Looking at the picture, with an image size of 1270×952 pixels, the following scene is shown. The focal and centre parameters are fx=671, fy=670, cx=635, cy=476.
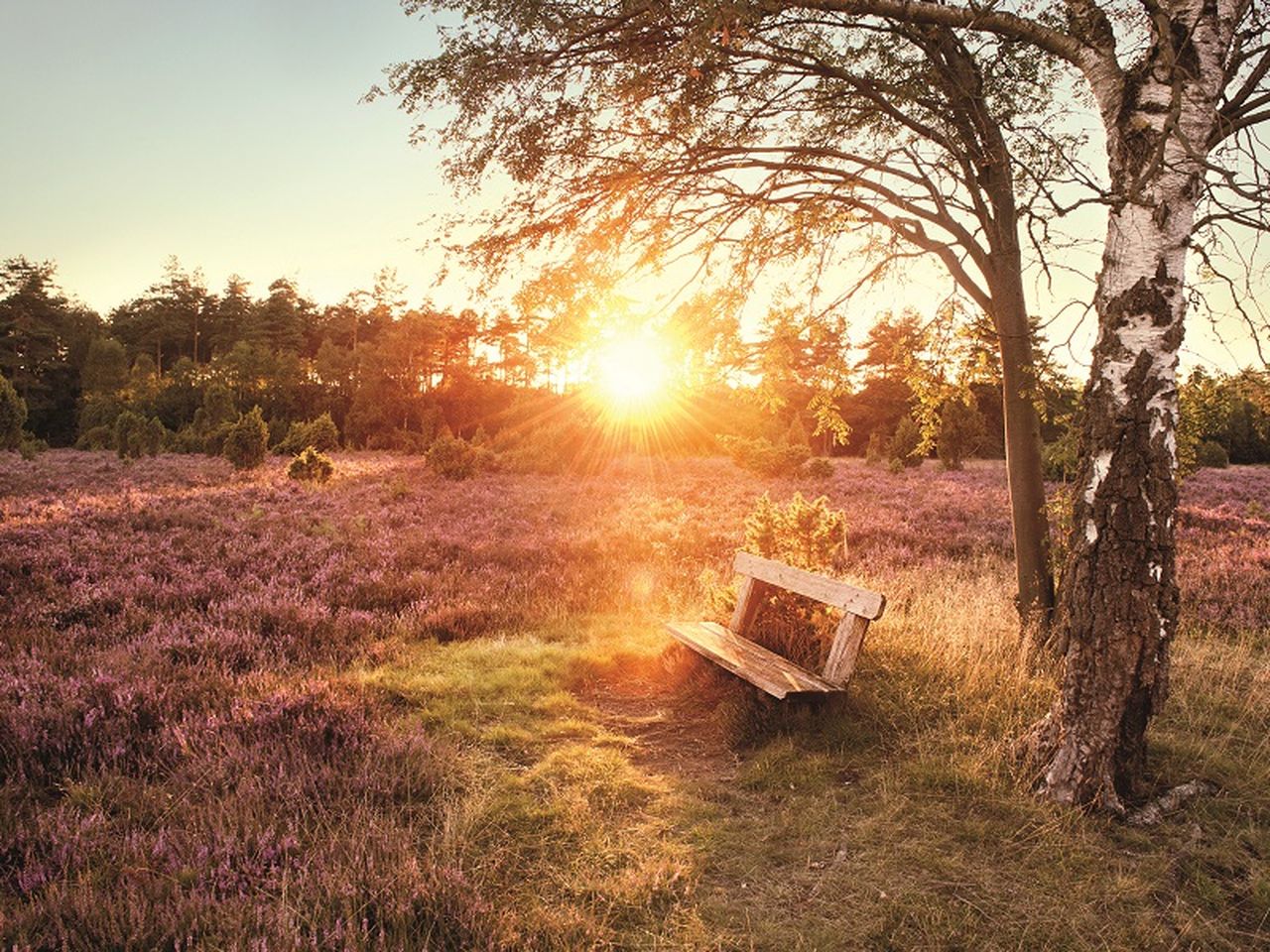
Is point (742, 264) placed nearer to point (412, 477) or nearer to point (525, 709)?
point (525, 709)

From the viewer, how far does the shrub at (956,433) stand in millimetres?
33825

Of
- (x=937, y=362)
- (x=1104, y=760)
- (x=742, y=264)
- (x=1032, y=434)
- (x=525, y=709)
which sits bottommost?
(x=525, y=709)

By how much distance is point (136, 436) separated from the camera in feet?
90.8

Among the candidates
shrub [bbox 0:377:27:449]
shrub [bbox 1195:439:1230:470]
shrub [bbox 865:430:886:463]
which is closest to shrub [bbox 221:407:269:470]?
shrub [bbox 0:377:27:449]

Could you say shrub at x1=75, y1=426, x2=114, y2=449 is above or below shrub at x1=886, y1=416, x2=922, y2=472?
below

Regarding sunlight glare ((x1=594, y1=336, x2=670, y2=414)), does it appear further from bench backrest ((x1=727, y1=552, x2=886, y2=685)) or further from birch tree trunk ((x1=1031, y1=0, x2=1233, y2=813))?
birch tree trunk ((x1=1031, y1=0, x2=1233, y2=813))

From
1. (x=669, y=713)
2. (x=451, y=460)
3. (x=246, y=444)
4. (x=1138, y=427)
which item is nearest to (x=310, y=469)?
(x=246, y=444)

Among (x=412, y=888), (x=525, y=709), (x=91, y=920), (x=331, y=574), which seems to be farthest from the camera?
(x=331, y=574)

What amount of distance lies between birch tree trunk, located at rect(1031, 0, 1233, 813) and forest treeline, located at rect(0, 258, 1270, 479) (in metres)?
2.33

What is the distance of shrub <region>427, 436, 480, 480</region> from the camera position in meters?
24.5

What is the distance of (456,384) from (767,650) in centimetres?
5529

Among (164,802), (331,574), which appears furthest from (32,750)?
(331,574)

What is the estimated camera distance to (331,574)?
9461mm

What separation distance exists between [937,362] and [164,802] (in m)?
7.98
